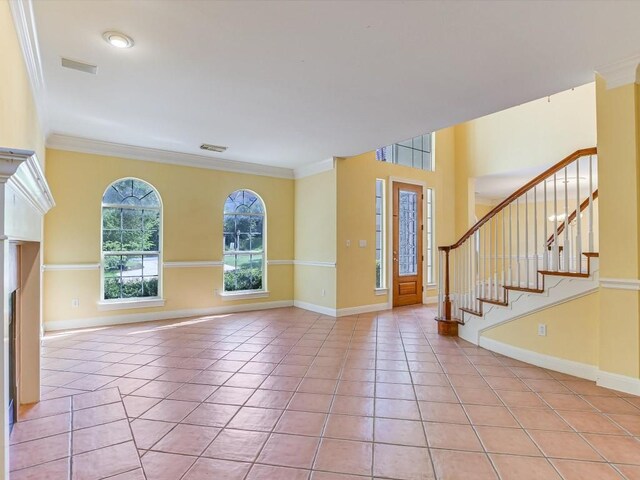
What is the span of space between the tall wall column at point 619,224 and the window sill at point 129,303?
5329 mm

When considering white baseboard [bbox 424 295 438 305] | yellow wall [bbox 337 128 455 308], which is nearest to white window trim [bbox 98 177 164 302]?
yellow wall [bbox 337 128 455 308]

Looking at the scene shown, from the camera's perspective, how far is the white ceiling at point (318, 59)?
210 cm

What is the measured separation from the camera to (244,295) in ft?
19.9

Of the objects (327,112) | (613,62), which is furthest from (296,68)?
(613,62)

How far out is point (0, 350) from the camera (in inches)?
51.0

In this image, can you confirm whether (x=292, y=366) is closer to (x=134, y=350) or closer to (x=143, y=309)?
(x=134, y=350)

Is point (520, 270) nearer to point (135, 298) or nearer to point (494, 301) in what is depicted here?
point (494, 301)

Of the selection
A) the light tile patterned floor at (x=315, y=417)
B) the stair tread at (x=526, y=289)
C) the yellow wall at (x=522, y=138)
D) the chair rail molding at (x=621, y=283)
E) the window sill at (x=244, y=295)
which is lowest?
the light tile patterned floor at (x=315, y=417)

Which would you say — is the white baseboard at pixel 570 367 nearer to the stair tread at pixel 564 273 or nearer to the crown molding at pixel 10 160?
the stair tread at pixel 564 273

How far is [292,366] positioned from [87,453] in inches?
66.6

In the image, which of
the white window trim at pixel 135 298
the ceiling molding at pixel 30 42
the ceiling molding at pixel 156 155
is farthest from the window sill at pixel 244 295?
the ceiling molding at pixel 30 42

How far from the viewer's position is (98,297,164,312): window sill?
490 cm

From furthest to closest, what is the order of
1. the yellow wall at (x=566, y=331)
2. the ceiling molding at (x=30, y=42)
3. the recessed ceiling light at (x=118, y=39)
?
the yellow wall at (x=566, y=331), the recessed ceiling light at (x=118, y=39), the ceiling molding at (x=30, y=42)

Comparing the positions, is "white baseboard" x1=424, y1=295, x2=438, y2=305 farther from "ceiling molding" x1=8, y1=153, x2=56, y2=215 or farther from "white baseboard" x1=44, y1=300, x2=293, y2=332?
"ceiling molding" x1=8, y1=153, x2=56, y2=215
